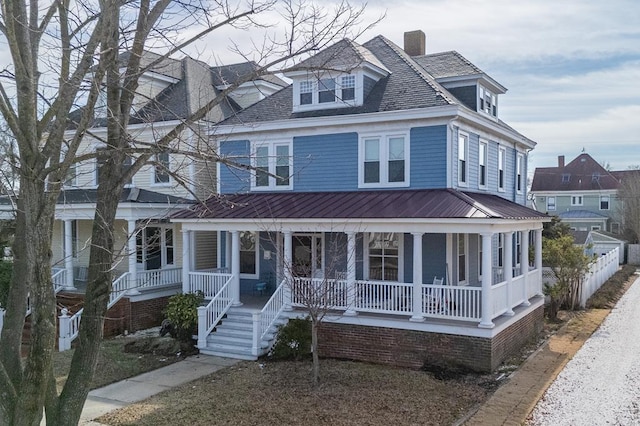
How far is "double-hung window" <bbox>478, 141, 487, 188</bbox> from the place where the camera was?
1786cm

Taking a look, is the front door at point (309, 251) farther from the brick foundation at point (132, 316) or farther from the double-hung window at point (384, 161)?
the brick foundation at point (132, 316)

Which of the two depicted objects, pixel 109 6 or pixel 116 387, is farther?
pixel 116 387

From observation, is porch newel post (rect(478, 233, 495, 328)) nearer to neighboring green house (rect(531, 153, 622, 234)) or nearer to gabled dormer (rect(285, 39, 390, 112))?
gabled dormer (rect(285, 39, 390, 112))

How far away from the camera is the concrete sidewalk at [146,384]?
34.5 feet

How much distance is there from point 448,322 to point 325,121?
22.1 feet

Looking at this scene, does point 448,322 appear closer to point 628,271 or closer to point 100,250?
point 100,250

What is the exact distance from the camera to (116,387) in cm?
1184

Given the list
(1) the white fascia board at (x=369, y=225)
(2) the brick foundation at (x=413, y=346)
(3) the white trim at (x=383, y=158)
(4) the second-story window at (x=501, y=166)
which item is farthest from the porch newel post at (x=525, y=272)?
(3) the white trim at (x=383, y=158)

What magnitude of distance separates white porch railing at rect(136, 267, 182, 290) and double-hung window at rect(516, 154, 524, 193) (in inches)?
511

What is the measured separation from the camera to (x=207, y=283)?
54.4ft

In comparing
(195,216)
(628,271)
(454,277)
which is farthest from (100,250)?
(628,271)

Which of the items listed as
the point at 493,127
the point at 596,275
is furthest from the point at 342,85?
the point at 596,275

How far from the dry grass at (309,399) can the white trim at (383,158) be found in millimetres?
5535

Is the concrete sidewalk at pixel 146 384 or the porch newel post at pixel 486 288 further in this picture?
the porch newel post at pixel 486 288
